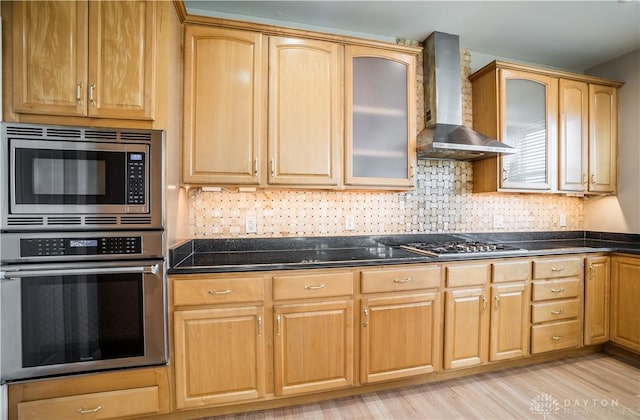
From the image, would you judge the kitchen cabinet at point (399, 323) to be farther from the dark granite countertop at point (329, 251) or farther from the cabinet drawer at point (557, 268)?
the cabinet drawer at point (557, 268)

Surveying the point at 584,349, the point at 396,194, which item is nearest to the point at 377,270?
the point at 396,194

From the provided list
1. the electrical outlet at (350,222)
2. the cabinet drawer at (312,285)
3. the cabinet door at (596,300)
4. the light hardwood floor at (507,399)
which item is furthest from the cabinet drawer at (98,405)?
the cabinet door at (596,300)

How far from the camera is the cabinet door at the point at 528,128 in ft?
8.27

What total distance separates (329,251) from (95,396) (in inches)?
63.1

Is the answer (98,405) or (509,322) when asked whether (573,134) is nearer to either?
(509,322)

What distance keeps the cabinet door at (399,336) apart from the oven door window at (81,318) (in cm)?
131

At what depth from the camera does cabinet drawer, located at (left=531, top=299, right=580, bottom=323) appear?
2.24 metres

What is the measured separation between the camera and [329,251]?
7.51ft

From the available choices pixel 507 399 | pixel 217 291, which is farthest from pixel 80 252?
pixel 507 399

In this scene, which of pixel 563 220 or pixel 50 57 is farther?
pixel 563 220

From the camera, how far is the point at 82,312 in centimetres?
150

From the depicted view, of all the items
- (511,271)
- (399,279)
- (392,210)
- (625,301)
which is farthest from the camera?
(392,210)

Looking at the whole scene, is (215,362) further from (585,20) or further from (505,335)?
(585,20)

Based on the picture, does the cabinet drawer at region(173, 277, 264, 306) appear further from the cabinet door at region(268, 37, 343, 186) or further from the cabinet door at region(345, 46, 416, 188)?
the cabinet door at region(345, 46, 416, 188)
